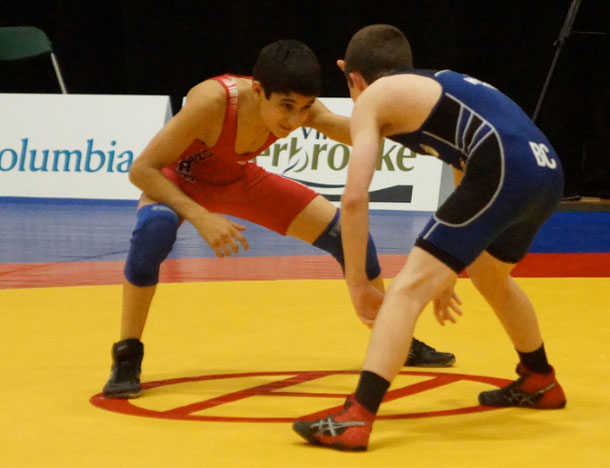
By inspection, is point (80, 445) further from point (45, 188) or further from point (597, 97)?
point (597, 97)

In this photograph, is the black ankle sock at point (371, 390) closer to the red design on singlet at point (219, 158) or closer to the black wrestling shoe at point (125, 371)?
the black wrestling shoe at point (125, 371)

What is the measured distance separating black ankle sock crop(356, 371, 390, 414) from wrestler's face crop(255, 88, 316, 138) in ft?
3.22

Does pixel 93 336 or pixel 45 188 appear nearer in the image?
pixel 93 336

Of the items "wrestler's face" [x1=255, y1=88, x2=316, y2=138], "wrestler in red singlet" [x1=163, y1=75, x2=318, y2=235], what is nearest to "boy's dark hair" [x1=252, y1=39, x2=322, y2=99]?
"wrestler's face" [x1=255, y1=88, x2=316, y2=138]

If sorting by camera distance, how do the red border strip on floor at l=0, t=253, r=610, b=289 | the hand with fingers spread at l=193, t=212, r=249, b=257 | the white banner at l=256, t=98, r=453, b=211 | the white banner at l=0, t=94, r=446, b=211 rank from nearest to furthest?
the hand with fingers spread at l=193, t=212, r=249, b=257
the red border strip on floor at l=0, t=253, r=610, b=289
the white banner at l=256, t=98, r=453, b=211
the white banner at l=0, t=94, r=446, b=211

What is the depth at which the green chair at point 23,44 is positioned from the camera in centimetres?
1102

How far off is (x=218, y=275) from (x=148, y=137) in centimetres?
405

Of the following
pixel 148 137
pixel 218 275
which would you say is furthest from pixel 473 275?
pixel 148 137

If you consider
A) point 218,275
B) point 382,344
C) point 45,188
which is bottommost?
point 45,188

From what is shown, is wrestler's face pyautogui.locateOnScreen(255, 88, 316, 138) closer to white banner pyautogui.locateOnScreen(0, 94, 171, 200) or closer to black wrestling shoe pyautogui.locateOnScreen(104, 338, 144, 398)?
black wrestling shoe pyautogui.locateOnScreen(104, 338, 144, 398)

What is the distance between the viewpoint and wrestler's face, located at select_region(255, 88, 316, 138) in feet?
11.3

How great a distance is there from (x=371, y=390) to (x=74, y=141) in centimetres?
761

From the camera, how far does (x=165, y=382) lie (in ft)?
12.1

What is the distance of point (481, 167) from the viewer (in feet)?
9.63
